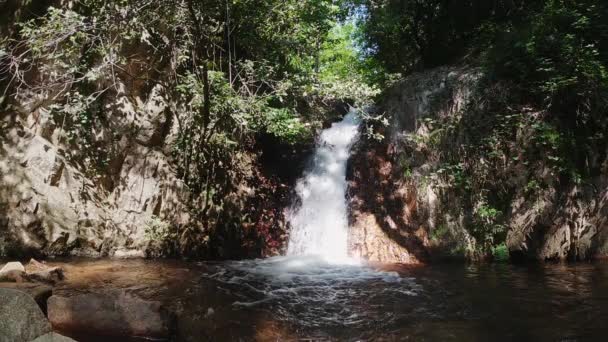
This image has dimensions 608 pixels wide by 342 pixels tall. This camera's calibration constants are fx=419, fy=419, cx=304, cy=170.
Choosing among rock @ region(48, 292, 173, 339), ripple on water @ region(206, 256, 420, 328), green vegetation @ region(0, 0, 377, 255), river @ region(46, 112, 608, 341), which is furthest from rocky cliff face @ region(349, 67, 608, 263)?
rock @ region(48, 292, 173, 339)

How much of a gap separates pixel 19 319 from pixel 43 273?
2977 millimetres

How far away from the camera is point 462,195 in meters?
9.35

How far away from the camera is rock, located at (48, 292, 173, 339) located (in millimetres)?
4332

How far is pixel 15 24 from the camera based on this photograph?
25.1 ft

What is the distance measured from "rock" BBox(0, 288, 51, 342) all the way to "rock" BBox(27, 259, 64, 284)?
2.70 m

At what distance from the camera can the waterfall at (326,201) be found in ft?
34.0

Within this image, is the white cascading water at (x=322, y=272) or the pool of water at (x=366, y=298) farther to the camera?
the white cascading water at (x=322, y=272)

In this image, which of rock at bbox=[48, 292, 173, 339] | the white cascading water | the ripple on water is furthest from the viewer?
the white cascading water

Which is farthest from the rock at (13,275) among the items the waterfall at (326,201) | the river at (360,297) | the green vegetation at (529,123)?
the green vegetation at (529,123)

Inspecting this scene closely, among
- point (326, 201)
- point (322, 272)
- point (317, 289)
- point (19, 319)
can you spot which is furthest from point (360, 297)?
point (326, 201)

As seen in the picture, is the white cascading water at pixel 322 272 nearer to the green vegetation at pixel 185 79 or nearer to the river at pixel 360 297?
the river at pixel 360 297

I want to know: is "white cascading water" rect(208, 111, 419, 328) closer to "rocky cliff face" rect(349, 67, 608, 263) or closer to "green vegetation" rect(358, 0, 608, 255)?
"rocky cliff face" rect(349, 67, 608, 263)

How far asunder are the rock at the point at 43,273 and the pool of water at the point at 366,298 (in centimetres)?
17

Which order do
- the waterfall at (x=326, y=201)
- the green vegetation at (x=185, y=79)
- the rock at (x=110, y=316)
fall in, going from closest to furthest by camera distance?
1. the rock at (x=110, y=316)
2. the green vegetation at (x=185, y=79)
3. the waterfall at (x=326, y=201)
